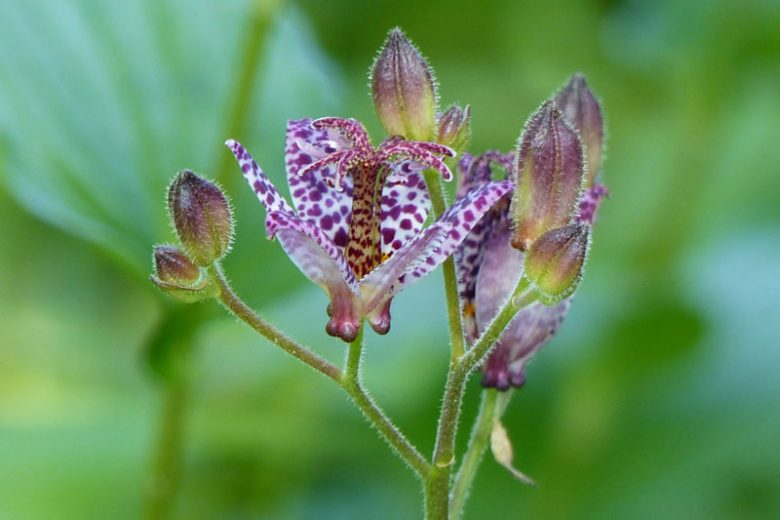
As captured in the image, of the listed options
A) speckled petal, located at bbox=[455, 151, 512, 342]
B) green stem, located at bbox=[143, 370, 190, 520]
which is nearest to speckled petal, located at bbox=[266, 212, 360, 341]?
speckled petal, located at bbox=[455, 151, 512, 342]

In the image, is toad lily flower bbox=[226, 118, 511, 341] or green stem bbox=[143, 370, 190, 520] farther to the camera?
green stem bbox=[143, 370, 190, 520]

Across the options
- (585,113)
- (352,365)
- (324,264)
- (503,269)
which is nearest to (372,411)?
(352,365)

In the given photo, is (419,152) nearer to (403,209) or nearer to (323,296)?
(403,209)

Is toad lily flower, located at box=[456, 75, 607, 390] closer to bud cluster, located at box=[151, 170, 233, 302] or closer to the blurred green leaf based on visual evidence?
bud cluster, located at box=[151, 170, 233, 302]

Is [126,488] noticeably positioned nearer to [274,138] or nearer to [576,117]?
[274,138]

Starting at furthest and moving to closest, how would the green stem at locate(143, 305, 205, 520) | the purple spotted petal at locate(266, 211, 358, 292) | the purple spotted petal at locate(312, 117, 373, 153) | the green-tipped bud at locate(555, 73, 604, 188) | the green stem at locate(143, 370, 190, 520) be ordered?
the green stem at locate(143, 370, 190, 520)
the green stem at locate(143, 305, 205, 520)
the green-tipped bud at locate(555, 73, 604, 188)
the purple spotted petal at locate(312, 117, 373, 153)
the purple spotted petal at locate(266, 211, 358, 292)

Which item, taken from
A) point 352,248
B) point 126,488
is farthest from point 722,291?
point 352,248

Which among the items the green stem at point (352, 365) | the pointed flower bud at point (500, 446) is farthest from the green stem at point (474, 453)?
the green stem at point (352, 365)
